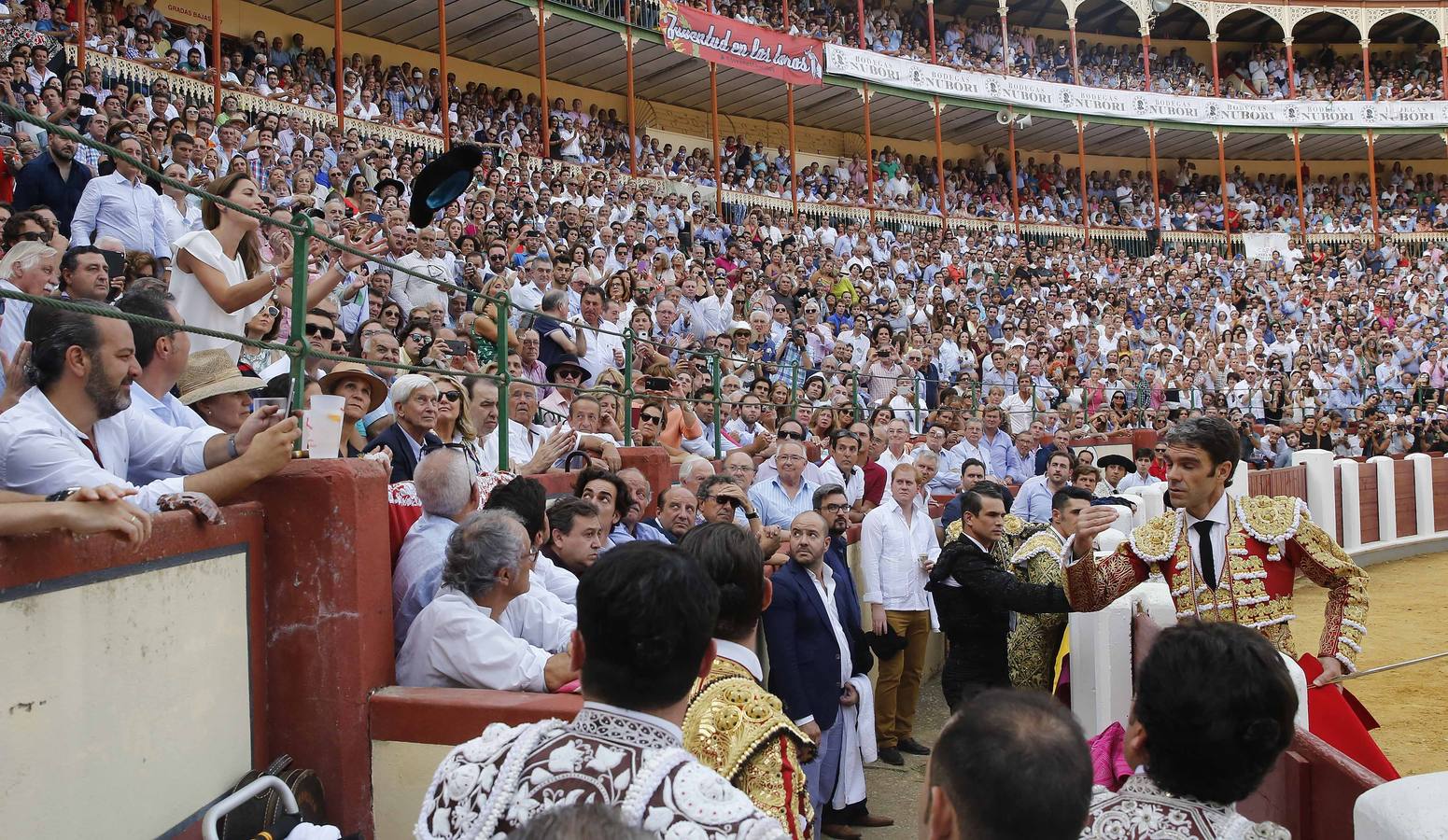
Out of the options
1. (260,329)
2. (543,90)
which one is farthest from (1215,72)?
(260,329)

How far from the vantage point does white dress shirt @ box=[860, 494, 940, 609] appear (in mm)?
6059

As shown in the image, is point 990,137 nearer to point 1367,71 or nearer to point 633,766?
point 1367,71

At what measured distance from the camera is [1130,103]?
27.7m

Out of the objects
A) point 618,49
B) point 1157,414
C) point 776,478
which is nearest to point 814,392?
point 776,478

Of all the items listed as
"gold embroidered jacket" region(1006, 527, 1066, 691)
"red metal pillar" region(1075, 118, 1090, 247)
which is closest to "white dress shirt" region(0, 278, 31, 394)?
"gold embroidered jacket" region(1006, 527, 1066, 691)

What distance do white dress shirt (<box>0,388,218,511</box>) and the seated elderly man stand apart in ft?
2.26

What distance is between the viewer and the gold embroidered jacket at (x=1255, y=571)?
3.45 m

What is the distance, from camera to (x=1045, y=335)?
17.3 m

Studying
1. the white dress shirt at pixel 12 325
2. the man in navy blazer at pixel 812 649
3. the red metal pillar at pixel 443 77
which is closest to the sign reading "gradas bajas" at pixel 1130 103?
the red metal pillar at pixel 443 77

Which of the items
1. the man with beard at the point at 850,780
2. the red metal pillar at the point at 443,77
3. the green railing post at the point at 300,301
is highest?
the red metal pillar at the point at 443,77

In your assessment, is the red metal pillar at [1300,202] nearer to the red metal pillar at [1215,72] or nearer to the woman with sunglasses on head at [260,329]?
the red metal pillar at [1215,72]

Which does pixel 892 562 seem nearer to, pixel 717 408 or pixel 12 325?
pixel 717 408

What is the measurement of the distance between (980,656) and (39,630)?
3531 millimetres

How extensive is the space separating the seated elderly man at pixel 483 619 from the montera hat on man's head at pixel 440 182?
6.81 ft
